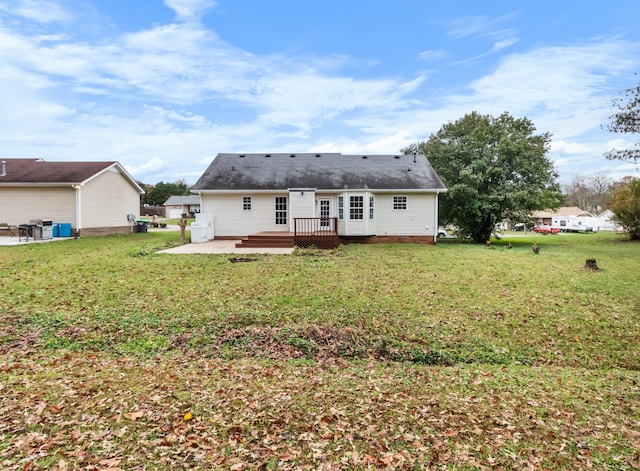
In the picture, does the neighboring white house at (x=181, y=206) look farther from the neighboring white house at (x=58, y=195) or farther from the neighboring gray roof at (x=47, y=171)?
the neighboring white house at (x=58, y=195)

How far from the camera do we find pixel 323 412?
343 centimetres

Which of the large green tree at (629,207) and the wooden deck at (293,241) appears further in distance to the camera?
the large green tree at (629,207)

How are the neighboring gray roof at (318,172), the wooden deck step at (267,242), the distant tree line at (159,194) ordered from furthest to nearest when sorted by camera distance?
the distant tree line at (159,194)
the neighboring gray roof at (318,172)
the wooden deck step at (267,242)

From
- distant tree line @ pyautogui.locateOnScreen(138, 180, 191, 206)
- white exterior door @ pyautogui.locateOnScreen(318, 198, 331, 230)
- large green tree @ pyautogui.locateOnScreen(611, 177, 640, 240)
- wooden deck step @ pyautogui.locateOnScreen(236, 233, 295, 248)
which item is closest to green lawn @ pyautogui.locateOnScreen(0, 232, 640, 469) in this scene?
wooden deck step @ pyautogui.locateOnScreen(236, 233, 295, 248)

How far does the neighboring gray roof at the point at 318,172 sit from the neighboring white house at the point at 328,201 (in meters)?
0.05

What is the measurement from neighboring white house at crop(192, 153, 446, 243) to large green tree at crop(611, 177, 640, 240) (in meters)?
13.8

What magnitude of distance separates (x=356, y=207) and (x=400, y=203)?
2.58m

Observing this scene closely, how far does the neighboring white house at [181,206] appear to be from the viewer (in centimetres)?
5362

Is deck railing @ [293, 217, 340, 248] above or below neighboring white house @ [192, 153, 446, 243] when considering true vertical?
below

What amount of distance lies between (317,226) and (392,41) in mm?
9593

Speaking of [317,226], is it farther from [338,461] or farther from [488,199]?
[338,461]

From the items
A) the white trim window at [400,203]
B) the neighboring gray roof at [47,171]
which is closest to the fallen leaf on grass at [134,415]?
the white trim window at [400,203]

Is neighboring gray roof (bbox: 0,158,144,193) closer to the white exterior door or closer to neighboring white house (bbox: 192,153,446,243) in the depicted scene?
neighboring white house (bbox: 192,153,446,243)

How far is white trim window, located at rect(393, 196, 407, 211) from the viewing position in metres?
18.0
